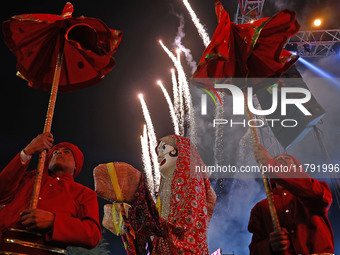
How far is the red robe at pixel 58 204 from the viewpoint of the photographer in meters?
2.75

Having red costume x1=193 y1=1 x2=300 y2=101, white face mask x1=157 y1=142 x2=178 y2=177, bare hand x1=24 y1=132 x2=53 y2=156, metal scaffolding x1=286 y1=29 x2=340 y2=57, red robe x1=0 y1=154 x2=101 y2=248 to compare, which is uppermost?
metal scaffolding x1=286 y1=29 x2=340 y2=57

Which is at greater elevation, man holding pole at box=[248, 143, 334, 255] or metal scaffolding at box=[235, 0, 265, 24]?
metal scaffolding at box=[235, 0, 265, 24]

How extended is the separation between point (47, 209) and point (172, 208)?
1.66m

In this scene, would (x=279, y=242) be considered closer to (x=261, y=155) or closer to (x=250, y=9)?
(x=261, y=155)

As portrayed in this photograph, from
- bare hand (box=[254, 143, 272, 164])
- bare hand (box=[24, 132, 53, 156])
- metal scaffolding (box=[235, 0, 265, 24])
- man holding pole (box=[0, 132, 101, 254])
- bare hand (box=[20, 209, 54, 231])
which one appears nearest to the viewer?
bare hand (box=[20, 209, 54, 231])

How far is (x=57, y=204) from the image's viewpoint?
3070 mm

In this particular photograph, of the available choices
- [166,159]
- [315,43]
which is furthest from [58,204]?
[315,43]

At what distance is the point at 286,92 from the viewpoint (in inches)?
187

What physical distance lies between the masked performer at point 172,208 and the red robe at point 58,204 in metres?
0.74

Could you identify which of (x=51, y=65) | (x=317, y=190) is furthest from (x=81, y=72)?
(x=317, y=190)

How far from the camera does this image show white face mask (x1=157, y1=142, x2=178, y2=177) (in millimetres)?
4602

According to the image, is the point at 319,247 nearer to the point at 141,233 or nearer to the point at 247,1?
the point at 141,233

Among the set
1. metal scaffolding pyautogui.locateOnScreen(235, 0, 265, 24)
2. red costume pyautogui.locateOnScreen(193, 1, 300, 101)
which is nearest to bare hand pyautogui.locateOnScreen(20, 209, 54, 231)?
red costume pyautogui.locateOnScreen(193, 1, 300, 101)

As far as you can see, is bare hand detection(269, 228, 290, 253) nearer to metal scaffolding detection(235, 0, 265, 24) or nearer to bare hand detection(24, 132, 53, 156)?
bare hand detection(24, 132, 53, 156)
